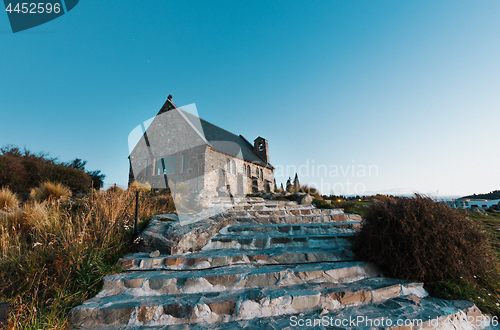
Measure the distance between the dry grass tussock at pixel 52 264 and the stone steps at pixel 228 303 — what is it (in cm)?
29

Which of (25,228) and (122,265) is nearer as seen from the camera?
(122,265)

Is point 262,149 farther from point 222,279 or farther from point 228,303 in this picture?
point 228,303

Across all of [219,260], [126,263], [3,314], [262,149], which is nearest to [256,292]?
[219,260]

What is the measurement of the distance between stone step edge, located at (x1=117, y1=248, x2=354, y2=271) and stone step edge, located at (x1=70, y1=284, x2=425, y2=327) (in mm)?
848

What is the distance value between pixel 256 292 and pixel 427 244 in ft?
7.66

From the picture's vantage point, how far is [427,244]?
2.79 meters

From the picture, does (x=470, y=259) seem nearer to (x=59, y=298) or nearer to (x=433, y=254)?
(x=433, y=254)

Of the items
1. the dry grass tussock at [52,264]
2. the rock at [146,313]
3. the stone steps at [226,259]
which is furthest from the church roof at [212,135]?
the rock at [146,313]

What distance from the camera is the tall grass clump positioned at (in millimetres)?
2717

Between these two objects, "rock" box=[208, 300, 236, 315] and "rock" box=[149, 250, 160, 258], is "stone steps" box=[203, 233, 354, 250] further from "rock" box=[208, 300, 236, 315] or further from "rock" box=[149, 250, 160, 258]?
"rock" box=[208, 300, 236, 315]

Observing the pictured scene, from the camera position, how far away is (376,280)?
2.90 m

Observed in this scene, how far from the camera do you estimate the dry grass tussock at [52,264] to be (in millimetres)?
2238

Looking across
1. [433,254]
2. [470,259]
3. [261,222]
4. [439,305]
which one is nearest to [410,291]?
[439,305]

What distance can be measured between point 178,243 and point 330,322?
2.66m
